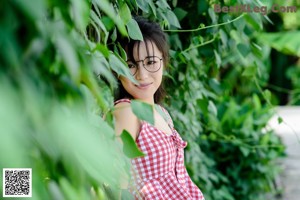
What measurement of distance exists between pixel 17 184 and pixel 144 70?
3.70 ft

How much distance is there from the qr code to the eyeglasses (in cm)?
108

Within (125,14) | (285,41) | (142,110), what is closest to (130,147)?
(142,110)

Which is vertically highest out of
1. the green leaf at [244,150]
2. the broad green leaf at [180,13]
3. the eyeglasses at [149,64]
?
the broad green leaf at [180,13]

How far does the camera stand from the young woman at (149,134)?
182cm

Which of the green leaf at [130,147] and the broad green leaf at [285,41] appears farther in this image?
the broad green leaf at [285,41]

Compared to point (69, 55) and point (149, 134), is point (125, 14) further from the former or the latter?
point (69, 55)

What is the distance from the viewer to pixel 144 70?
6.00 feet

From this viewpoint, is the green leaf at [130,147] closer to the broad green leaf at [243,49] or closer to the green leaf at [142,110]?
the green leaf at [142,110]

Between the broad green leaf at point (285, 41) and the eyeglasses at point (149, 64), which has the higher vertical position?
the broad green leaf at point (285, 41)

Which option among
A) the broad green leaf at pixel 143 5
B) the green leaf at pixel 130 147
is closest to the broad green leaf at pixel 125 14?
the broad green leaf at pixel 143 5

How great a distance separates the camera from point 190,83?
2662 mm

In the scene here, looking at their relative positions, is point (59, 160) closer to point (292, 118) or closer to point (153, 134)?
point (153, 134)

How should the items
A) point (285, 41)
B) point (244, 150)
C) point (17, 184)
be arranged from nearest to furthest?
1. point (17, 184)
2. point (244, 150)
3. point (285, 41)

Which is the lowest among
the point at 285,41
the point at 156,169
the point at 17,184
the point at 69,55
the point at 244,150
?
the point at 244,150
